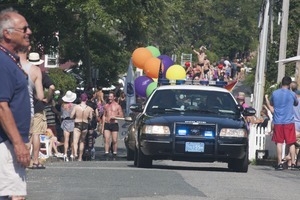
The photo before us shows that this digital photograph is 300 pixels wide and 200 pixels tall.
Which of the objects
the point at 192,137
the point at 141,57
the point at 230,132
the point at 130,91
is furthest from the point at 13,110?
the point at 130,91

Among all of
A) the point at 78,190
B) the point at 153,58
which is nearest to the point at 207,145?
the point at 78,190

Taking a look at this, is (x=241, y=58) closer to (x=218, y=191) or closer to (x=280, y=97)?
(x=280, y=97)

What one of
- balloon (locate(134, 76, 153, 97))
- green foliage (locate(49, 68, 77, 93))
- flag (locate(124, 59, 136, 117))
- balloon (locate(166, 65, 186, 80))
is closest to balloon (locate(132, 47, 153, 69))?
balloon (locate(134, 76, 153, 97))

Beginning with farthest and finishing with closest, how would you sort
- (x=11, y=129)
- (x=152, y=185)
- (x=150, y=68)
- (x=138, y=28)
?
1. (x=138, y=28)
2. (x=150, y=68)
3. (x=152, y=185)
4. (x=11, y=129)

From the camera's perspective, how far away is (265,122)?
2766cm

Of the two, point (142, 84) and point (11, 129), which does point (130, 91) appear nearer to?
point (142, 84)

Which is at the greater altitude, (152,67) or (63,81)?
(152,67)

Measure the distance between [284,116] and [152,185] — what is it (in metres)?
7.64

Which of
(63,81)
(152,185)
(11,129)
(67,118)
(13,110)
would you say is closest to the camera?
(11,129)

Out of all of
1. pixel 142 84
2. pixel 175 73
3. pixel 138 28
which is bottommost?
pixel 142 84

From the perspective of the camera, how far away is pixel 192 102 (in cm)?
2012

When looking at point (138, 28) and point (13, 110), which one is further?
point (138, 28)

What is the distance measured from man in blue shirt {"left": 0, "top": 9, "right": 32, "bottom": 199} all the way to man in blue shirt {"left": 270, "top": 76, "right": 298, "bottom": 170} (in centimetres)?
1376

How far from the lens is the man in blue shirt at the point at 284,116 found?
22.0m
